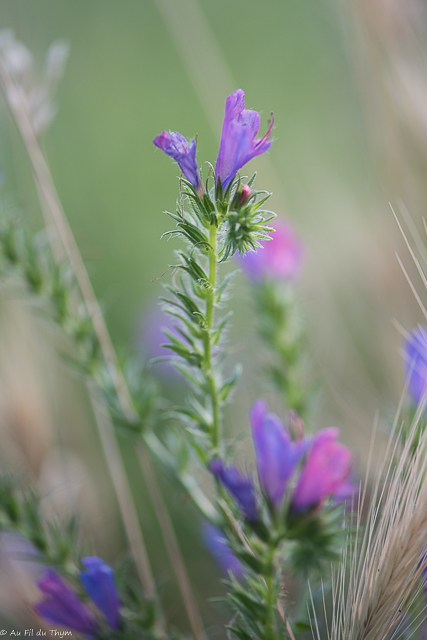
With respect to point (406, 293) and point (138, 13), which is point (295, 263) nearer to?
point (406, 293)

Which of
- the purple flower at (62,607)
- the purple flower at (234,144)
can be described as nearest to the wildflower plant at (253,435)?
the purple flower at (234,144)

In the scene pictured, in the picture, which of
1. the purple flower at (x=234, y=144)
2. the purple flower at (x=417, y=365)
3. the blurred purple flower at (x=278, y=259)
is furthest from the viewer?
the blurred purple flower at (x=278, y=259)

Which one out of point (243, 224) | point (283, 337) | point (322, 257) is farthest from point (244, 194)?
point (322, 257)

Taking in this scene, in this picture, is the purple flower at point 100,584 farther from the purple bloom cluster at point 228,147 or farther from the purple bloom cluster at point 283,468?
the purple bloom cluster at point 228,147

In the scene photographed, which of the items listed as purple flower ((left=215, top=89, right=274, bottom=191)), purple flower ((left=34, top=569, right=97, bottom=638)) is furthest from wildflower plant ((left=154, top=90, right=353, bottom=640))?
purple flower ((left=34, top=569, right=97, bottom=638))

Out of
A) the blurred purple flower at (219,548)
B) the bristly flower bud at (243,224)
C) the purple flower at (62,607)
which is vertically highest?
the bristly flower bud at (243,224)

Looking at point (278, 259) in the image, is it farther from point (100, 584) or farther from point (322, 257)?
point (100, 584)

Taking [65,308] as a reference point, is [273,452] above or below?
below

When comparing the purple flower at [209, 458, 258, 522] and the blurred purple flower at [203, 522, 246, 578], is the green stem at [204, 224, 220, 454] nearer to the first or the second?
the purple flower at [209, 458, 258, 522]
